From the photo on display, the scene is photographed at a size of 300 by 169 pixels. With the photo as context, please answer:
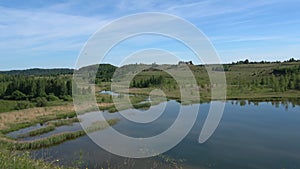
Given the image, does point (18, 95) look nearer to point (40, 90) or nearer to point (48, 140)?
point (40, 90)

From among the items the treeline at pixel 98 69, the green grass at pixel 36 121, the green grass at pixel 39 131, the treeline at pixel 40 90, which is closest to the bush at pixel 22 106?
the treeline at pixel 40 90

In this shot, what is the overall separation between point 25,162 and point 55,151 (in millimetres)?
12726

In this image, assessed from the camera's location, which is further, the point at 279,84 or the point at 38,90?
the point at 279,84

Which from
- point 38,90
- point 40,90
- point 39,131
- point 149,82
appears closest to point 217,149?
point 39,131

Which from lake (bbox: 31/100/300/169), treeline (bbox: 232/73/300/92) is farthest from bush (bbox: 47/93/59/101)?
treeline (bbox: 232/73/300/92)

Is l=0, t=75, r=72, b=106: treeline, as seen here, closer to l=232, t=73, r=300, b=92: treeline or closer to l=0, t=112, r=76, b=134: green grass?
l=0, t=112, r=76, b=134: green grass

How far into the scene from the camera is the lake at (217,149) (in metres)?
13.5

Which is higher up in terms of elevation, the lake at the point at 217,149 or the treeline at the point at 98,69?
the treeline at the point at 98,69

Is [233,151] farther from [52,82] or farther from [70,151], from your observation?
[52,82]

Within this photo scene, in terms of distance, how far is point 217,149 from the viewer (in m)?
15.9

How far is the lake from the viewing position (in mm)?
13453

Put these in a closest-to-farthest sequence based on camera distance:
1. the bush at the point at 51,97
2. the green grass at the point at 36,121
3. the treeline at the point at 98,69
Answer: the treeline at the point at 98,69, the green grass at the point at 36,121, the bush at the point at 51,97

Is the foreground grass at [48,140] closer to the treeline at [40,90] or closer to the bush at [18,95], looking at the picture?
the treeline at [40,90]

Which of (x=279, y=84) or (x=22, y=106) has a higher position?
(x=279, y=84)
